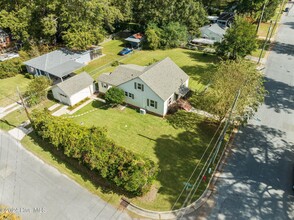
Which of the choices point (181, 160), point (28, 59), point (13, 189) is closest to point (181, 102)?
point (181, 160)

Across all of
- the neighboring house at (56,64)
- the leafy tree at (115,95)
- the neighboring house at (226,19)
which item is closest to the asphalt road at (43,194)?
the leafy tree at (115,95)

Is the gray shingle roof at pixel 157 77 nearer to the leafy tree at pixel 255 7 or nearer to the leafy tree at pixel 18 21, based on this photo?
the leafy tree at pixel 18 21

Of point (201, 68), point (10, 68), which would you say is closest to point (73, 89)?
point (10, 68)

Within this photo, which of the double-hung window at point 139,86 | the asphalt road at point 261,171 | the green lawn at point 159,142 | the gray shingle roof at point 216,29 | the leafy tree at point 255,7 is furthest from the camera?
the gray shingle roof at point 216,29

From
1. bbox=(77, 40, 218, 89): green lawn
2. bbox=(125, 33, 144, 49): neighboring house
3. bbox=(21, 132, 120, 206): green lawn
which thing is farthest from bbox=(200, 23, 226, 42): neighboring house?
bbox=(21, 132, 120, 206): green lawn

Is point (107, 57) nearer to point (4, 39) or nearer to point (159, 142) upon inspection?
point (4, 39)

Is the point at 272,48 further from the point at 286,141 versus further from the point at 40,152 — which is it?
the point at 40,152

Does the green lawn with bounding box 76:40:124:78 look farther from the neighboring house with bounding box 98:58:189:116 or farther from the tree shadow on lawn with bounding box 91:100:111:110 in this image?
the neighboring house with bounding box 98:58:189:116
